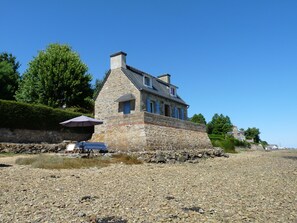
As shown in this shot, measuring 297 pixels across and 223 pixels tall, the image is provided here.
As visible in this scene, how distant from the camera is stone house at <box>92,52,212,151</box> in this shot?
1798 cm

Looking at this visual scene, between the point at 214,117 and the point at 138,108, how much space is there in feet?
145

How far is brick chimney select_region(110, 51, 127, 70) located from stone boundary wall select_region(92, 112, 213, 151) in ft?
26.8

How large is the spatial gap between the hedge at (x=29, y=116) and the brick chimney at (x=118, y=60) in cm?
667

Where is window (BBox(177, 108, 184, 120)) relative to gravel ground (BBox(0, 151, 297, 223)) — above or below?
above

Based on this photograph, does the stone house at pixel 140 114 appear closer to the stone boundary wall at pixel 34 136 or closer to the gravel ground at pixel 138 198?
the stone boundary wall at pixel 34 136

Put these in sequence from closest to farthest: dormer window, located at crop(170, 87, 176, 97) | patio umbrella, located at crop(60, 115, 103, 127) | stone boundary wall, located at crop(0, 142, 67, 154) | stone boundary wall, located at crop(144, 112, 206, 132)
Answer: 1. stone boundary wall, located at crop(0, 142, 67, 154)
2. patio umbrella, located at crop(60, 115, 103, 127)
3. stone boundary wall, located at crop(144, 112, 206, 132)
4. dormer window, located at crop(170, 87, 176, 97)

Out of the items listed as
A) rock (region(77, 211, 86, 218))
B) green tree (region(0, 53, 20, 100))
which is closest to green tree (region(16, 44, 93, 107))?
green tree (region(0, 53, 20, 100))

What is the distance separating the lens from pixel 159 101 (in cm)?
2722

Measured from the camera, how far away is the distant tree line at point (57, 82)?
29844 mm

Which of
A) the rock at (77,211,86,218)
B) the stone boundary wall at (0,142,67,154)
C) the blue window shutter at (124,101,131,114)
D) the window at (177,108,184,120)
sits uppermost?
the window at (177,108,184,120)

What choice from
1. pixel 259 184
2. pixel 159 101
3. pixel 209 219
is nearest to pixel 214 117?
pixel 159 101

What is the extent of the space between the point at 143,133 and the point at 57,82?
1639 cm

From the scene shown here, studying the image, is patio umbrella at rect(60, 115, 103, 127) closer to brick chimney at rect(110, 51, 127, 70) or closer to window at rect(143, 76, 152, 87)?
brick chimney at rect(110, 51, 127, 70)

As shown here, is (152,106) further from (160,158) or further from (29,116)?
(160,158)
